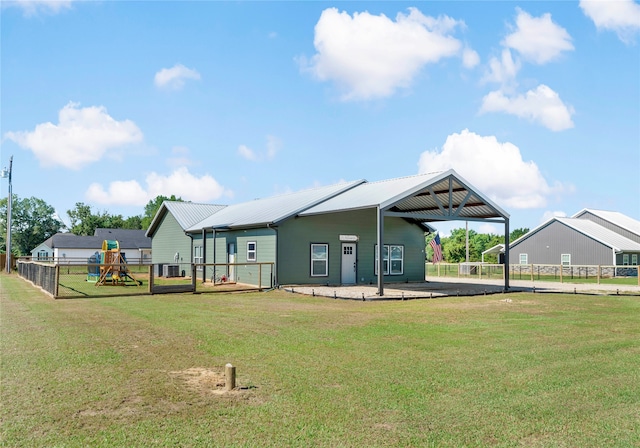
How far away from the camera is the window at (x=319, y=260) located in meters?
25.9

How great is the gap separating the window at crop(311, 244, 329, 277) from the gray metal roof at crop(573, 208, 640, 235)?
3477 centimetres

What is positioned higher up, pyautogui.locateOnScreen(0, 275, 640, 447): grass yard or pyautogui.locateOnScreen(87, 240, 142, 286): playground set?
pyautogui.locateOnScreen(87, 240, 142, 286): playground set

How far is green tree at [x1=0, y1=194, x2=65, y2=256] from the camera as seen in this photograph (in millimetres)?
88188

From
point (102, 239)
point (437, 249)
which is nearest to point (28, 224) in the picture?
point (102, 239)

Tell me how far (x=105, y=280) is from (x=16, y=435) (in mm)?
22685

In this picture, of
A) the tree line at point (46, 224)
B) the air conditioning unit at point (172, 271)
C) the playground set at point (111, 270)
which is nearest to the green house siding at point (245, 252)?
the air conditioning unit at point (172, 271)

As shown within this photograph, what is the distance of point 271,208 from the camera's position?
2898cm

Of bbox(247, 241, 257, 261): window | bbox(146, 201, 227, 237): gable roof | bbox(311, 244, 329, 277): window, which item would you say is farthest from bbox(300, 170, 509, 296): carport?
bbox(146, 201, 227, 237): gable roof

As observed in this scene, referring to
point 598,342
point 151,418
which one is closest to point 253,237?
point 598,342

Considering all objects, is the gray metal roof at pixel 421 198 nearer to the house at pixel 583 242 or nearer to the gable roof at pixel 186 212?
the gable roof at pixel 186 212

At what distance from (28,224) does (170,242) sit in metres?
64.9

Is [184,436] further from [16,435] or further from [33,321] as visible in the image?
[33,321]

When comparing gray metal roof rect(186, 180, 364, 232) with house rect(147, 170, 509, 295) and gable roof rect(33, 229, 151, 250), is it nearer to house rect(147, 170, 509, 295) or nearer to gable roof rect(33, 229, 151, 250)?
house rect(147, 170, 509, 295)

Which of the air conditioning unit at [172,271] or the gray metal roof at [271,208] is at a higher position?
the gray metal roof at [271,208]
